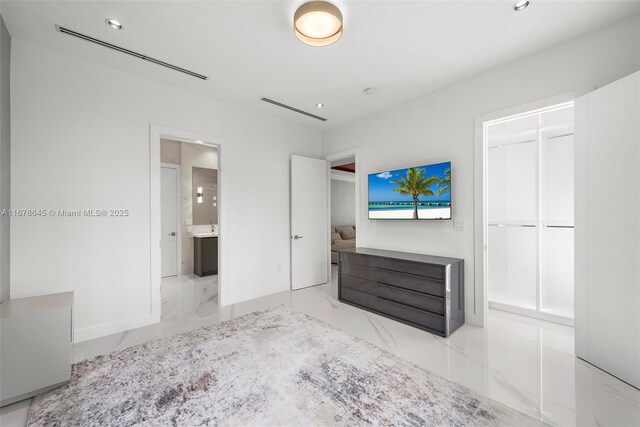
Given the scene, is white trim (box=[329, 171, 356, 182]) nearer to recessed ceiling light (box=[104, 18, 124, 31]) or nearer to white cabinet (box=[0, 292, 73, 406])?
recessed ceiling light (box=[104, 18, 124, 31])

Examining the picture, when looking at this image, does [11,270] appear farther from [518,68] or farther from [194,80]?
[518,68]

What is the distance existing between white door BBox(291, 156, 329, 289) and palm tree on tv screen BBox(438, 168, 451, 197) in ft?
7.04

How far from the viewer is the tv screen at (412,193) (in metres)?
3.20

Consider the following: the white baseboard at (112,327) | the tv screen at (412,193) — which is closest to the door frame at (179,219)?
the white baseboard at (112,327)

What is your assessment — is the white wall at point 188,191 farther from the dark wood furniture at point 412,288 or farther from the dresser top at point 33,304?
the dark wood furniture at point 412,288

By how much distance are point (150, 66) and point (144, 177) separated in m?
1.19

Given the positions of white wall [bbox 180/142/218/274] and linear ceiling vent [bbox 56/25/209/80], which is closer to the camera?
linear ceiling vent [bbox 56/25/209/80]

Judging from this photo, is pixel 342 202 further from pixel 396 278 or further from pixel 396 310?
pixel 396 310

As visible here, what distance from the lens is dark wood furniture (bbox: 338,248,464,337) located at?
9.00 ft

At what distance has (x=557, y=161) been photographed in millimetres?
3021

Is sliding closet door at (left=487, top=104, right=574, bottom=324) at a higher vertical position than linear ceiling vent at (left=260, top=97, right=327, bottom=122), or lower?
lower

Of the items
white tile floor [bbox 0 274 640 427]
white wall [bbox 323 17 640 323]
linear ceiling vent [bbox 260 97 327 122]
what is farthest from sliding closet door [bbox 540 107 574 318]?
linear ceiling vent [bbox 260 97 327 122]

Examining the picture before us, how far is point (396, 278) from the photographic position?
3129 millimetres

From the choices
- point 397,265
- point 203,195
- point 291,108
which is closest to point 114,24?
point 291,108
